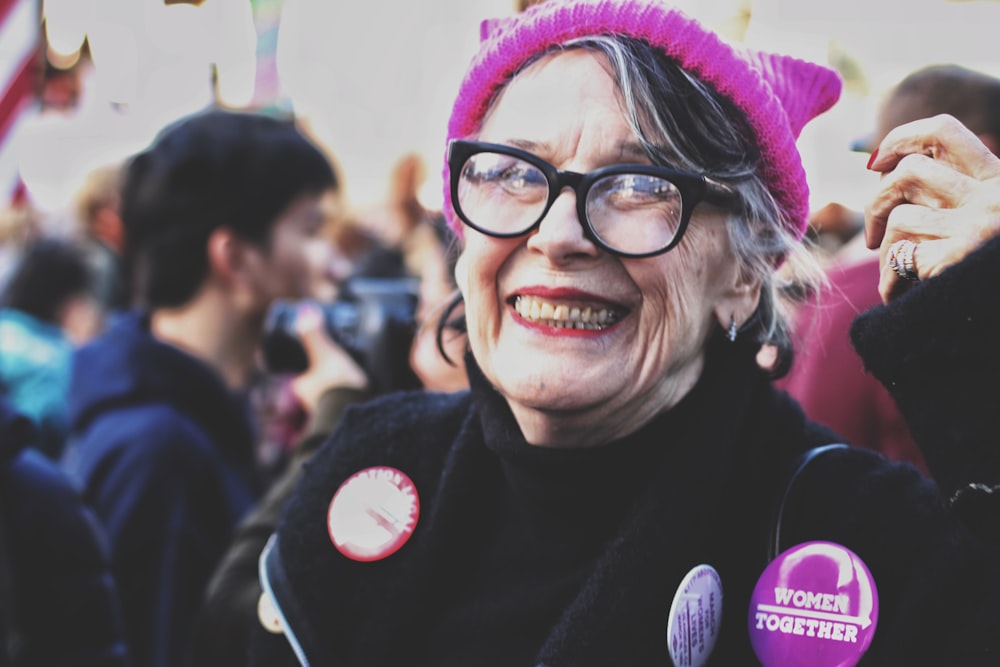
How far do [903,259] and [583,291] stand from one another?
1.49 ft

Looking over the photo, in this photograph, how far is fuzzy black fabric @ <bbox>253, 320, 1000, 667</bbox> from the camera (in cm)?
142

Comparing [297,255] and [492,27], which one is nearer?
[492,27]

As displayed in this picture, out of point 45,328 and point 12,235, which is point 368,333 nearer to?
point 45,328

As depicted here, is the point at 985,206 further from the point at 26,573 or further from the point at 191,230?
the point at 191,230

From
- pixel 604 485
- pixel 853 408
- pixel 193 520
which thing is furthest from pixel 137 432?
pixel 853 408

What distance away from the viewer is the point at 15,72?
7918mm

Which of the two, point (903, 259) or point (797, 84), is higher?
point (797, 84)

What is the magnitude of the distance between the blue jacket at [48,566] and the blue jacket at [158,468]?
32cm

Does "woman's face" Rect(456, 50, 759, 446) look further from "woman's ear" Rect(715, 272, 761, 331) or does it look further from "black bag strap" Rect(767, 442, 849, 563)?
"black bag strap" Rect(767, 442, 849, 563)

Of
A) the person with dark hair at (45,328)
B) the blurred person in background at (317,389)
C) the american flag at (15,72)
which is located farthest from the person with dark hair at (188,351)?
the american flag at (15,72)

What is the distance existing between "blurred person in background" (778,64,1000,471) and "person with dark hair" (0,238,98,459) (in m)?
2.70

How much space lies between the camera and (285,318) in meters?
2.83

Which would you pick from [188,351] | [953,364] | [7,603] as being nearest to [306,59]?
[188,351]

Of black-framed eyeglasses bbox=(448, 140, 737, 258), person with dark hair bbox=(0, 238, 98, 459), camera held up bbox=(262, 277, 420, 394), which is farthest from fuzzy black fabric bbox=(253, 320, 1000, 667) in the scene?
person with dark hair bbox=(0, 238, 98, 459)
